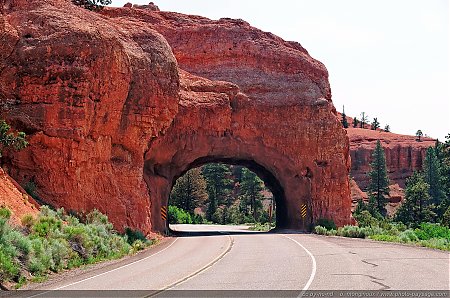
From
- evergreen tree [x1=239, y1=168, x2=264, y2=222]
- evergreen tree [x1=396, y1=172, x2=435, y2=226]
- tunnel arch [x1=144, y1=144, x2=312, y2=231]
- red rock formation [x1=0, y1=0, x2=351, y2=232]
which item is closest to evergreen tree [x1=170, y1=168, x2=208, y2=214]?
evergreen tree [x1=239, y1=168, x2=264, y2=222]

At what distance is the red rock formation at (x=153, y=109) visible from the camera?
24.2 metres

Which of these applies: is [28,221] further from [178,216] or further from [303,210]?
[178,216]

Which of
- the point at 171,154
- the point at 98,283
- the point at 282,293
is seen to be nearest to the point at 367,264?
the point at 282,293

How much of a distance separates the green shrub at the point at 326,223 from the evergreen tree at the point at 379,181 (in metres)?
41.0

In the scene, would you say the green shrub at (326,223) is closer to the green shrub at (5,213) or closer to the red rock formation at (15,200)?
the red rock formation at (15,200)

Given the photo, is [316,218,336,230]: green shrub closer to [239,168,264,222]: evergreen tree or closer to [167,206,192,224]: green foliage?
[167,206,192,224]: green foliage

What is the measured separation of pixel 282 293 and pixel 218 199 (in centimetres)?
7972

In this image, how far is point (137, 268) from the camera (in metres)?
17.0

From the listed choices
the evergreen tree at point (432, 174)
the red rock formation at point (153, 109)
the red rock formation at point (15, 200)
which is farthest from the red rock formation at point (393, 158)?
the red rock formation at point (15, 200)

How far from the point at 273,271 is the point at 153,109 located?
56.8 feet

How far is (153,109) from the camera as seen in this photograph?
30656 mm

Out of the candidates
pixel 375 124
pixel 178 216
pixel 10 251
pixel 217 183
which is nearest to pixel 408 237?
pixel 10 251

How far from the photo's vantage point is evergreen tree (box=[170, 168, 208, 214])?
259ft

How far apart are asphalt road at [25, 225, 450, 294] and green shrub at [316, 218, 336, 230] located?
57.1ft
